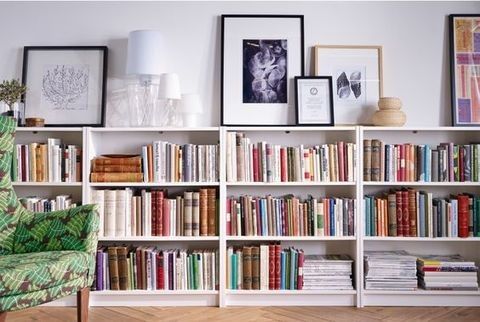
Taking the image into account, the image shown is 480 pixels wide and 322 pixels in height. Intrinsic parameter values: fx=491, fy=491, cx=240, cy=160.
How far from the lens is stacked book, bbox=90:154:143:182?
314 centimetres

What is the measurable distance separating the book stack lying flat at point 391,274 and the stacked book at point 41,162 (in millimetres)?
2031

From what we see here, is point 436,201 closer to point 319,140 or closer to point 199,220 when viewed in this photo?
point 319,140

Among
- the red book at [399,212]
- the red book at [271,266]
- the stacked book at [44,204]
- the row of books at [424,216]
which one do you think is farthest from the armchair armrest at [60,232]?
the red book at [399,212]

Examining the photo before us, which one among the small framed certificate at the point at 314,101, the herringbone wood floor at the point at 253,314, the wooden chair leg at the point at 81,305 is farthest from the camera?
the small framed certificate at the point at 314,101

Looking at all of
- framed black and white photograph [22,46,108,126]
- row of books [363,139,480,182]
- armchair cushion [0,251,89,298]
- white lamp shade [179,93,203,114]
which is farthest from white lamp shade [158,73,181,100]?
row of books [363,139,480,182]

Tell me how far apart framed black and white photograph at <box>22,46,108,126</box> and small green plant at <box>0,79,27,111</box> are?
6.1 inches

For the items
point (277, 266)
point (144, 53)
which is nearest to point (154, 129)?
point (144, 53)

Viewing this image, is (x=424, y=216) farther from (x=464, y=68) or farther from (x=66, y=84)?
(x=66, y=84)

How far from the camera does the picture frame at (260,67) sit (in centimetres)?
335

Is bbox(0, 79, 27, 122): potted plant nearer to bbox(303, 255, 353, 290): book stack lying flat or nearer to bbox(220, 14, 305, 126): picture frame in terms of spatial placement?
bbox(220, 14, 305, 126): picture frame

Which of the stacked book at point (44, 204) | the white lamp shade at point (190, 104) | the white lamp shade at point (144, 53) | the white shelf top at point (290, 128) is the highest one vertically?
the white lamp shade at point (144, 53)

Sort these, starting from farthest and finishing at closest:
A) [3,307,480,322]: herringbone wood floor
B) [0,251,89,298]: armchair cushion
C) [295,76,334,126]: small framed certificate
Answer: [295,76,334,126]: small framed certificate → [3,307,480,322]: herringbone wood floor → [0,251,89,298]: armchair cushion

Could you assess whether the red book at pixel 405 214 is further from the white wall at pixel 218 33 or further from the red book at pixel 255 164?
the red book at pixel 255 164

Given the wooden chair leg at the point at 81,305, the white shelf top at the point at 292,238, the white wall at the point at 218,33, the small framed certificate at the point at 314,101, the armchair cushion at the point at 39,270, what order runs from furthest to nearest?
the white wall at the point at 218,33
the small framed certificate at the point at 314,101
the white shelf top at the point at 292,238
the wooden chair leg at the point at 81,305
the armchair cushion at the point at 39,270
